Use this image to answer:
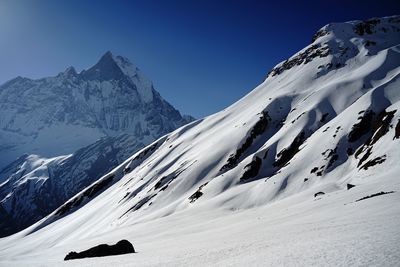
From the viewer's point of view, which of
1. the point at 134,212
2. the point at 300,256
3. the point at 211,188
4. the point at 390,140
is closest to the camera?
the point at 300,256

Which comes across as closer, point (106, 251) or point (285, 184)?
point (106, 251)

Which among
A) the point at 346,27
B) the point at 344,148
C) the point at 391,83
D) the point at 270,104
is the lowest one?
the point at 344,148

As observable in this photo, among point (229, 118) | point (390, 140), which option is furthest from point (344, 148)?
point (229, 118)

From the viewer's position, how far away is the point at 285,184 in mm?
61875

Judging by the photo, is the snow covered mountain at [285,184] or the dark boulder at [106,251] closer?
the snow covered mountain at [285,184]

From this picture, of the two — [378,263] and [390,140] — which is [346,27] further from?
[378,263]

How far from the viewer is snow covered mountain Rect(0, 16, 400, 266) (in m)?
14.8

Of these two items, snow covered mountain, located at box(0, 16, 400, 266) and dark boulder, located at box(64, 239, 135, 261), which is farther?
dark boulder, located at box(64, 239, 135, 261)

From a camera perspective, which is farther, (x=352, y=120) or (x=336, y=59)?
(x=336, y=59)

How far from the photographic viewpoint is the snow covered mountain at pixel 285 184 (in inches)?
581

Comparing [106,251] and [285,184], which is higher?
[106,251]

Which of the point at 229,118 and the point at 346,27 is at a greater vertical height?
the point at 346,27

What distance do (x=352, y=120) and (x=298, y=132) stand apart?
49.0ft

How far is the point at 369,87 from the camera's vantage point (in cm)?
9112
